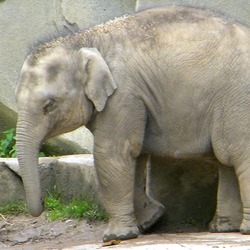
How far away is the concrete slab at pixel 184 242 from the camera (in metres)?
7.39

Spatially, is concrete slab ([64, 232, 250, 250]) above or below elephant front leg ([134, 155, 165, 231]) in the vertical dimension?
below

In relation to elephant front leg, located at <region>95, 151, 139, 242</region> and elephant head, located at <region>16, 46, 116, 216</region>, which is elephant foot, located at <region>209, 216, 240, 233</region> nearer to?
elephant front leg, located at <region>95, 151, 139, 242</region>

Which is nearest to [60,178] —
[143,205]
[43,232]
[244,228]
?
[43,232]

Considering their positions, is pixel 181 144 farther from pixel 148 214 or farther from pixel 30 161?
pixel 30 161

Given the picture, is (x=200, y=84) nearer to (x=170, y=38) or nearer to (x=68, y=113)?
(x=170, y=38)

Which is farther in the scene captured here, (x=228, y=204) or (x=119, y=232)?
(x=228, y=204)

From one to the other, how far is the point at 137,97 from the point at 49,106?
0.57m

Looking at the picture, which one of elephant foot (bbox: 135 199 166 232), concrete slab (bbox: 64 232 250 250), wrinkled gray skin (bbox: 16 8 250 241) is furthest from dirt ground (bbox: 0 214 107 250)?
wrinkled gray skin (bbox: 16 8 250 241)

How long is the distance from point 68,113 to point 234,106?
107 centimetres

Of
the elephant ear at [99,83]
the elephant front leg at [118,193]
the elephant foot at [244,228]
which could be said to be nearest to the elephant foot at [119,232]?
the elephant front leg at [118,193]

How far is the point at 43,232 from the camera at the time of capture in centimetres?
921

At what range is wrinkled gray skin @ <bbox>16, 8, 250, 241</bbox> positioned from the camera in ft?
25.7

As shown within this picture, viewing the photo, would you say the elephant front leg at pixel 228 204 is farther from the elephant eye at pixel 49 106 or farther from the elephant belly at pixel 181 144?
the elephant eye at pixel 49 106

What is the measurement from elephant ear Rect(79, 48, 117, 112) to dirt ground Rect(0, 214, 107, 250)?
1236 mm
